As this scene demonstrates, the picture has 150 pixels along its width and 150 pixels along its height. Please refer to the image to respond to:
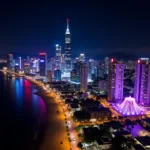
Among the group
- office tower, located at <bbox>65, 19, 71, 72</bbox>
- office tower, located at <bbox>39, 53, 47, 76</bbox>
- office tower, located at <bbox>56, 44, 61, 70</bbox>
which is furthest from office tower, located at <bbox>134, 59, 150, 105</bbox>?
office tower, located at <bbox>56, 44, 61, 70</bbox>

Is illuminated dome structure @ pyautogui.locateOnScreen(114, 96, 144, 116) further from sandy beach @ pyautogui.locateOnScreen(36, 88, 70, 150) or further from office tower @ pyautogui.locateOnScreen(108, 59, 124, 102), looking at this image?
sandy beach @ pyautogui.locateOnScreen(36, 88, 70, 150)

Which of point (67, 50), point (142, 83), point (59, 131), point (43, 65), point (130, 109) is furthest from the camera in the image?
point (67, 50)

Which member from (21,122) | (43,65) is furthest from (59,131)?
(43,65)

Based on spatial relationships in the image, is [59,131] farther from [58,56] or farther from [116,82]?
[58,56]

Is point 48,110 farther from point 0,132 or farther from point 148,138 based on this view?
point 148,138

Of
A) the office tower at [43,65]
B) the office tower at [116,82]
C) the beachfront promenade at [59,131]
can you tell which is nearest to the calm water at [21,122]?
the beachfront promenade at [59,131]

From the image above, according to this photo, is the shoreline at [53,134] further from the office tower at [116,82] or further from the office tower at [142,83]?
the office tower at [142,83]
